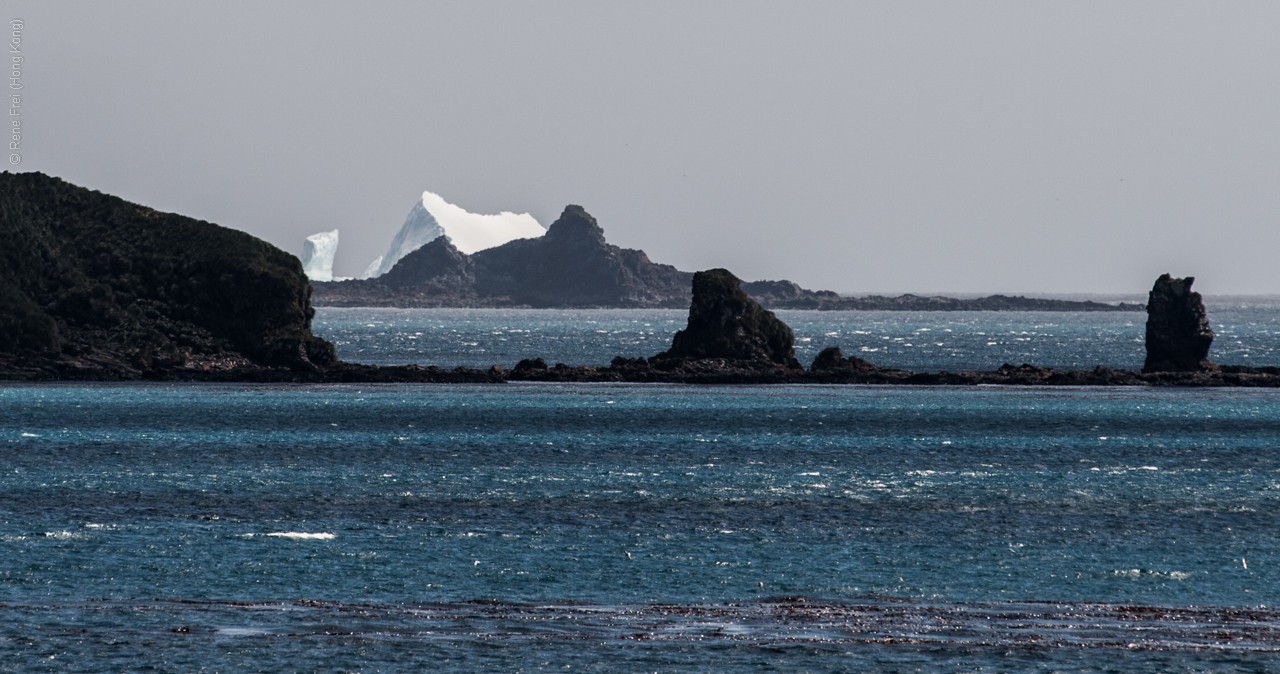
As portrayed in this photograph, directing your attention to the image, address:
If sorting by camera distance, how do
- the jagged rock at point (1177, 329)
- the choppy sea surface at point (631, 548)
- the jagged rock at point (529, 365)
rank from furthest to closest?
1. the jagged rock at point (529, 365)
2. the jagged rock at point (1177, 329)
3. the choppy sea surface at point (631, 548)

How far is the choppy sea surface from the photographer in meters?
20.6

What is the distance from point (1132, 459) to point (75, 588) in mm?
43624

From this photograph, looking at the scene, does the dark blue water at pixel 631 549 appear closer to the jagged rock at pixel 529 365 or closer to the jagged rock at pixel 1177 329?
the jagged rock at pixel 529 365

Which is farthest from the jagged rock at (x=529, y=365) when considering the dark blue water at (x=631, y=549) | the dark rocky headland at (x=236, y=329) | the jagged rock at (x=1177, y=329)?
the jagged rock at (x=1177, y=329)

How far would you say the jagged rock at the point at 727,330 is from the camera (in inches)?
4545

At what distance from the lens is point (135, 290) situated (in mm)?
116375

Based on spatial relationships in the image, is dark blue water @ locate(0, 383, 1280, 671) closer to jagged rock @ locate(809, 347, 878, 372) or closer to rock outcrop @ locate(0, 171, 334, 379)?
rock outcrop @ locate(0, 171, 334, 379)

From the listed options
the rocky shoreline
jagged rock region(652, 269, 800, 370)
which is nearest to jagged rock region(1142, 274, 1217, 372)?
the rocky shoreline

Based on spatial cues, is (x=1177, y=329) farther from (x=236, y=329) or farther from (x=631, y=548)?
(x=631, y=548)

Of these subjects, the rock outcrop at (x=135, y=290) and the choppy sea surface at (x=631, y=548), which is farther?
the rock outcrop at (x=135, y=290)

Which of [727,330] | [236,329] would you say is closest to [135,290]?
[236,329]

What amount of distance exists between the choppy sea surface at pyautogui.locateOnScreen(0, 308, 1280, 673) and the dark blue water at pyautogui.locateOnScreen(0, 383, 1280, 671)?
11 centimetres

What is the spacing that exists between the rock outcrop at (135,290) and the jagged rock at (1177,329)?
73.6m

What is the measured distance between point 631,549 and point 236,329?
9186cm
